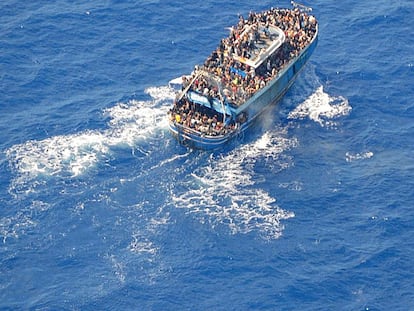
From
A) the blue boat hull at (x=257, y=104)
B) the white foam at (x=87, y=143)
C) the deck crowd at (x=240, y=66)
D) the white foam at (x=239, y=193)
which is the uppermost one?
the deck crowd at (x=240, y=66)

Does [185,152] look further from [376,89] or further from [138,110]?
[376,89]

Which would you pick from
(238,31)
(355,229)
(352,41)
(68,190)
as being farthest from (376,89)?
(68,190)

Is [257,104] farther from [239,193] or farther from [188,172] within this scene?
[239,193]

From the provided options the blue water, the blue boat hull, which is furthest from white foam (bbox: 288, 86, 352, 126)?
the blue boat hull

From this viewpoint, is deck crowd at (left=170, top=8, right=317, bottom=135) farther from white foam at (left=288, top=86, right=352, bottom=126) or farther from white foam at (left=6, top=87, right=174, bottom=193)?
white foam at (left=288, top=86, right=352, bottom=126)

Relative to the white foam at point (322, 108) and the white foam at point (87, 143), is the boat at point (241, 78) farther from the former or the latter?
the white foam at point (87, 143)

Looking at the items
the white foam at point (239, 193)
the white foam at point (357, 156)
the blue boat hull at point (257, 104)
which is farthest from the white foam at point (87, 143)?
the white foam at point (357, 156)

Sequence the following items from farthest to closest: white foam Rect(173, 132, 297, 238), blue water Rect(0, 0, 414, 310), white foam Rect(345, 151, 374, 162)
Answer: white foam Rect(345, 151, 374, 162)
white foam Rect(173, 132, 297, 238)
blue water Rect(0, 0, 414, 310)
